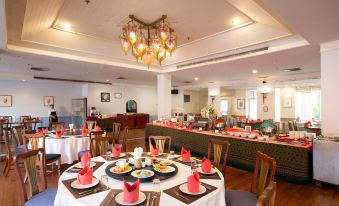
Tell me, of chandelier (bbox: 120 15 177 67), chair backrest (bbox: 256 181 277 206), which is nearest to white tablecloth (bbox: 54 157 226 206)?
chair backrest (bbox: 256 181 277 206)

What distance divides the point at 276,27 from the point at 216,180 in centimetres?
371

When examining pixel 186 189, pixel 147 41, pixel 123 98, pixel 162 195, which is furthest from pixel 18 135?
pixel 123 98

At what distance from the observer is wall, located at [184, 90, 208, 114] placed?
15.8 meters

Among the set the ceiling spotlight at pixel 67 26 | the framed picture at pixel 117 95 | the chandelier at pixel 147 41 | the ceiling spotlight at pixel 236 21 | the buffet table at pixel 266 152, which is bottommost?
the buffet table at pixel 266 152

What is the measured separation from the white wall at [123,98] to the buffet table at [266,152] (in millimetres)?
7314

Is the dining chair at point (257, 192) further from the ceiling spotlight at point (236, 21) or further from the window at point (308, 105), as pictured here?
the window at point (308, 105)

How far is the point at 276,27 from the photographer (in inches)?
164

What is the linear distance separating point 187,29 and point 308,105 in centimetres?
956

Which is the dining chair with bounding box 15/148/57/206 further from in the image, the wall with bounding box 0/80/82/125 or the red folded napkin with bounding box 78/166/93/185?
the wall with bounding box 0/80/82/125

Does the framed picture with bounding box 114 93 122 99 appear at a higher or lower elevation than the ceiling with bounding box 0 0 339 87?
lower

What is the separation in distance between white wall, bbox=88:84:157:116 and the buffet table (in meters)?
7.31

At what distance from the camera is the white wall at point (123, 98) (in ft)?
38.1

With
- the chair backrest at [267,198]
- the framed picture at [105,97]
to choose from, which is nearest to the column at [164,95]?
the framed picture at [105,97]

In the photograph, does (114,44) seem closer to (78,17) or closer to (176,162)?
(78,17)
